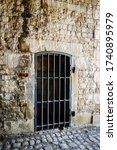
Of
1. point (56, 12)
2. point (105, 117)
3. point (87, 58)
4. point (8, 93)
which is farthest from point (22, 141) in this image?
point (56, 12)

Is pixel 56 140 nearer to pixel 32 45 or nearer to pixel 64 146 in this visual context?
pixel 64 146

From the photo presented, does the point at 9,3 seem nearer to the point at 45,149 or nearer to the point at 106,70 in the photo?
the point at 106,70

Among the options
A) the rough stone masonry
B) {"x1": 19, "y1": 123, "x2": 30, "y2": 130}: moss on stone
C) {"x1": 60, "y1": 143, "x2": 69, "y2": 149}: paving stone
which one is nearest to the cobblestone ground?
{"x1": 60, "y1": 143, "x2": 69, "y2": 149}: paving stone

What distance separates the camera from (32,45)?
545cm

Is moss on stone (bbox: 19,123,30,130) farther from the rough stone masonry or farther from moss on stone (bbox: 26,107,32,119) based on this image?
moss on stone (bbox: 26,107,32,119)

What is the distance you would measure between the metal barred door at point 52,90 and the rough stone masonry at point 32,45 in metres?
0.15

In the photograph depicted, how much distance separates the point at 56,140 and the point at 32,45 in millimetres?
2137

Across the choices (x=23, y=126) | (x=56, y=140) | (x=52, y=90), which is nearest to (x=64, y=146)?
(x=56, y=140)

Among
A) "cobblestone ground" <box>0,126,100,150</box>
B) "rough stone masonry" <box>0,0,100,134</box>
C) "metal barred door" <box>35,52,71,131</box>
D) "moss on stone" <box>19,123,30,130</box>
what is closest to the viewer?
"cobblestone ground" <box>0,126,100,150</box>

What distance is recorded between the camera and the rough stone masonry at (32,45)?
531 cm

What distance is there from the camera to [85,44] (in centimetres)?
614

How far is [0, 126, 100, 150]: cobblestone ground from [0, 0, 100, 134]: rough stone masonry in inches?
11.4

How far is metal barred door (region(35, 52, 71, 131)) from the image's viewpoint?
5.65 metres

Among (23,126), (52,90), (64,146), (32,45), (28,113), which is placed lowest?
(64,146)
